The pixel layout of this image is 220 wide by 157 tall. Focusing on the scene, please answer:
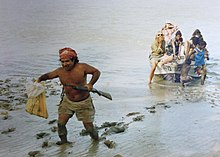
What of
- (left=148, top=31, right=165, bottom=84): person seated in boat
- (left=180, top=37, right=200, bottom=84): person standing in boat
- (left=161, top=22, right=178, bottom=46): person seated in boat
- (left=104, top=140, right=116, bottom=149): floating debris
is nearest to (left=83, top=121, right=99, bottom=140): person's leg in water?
(left=104, top=140, right=116, bottom=149): floating debris

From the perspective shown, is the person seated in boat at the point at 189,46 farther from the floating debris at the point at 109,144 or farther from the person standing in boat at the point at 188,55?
the floating debris at the point at 109,144

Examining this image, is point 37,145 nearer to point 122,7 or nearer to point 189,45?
point 189,45

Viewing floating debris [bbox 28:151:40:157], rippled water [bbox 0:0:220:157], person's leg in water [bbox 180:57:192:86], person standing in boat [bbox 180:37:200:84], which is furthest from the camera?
person standing in boat [bbox 180:37:200:84]

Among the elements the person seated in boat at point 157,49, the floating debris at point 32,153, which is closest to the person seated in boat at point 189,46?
the person seated in boat at point 157,49

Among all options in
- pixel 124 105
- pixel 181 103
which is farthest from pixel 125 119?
pixel 181 103

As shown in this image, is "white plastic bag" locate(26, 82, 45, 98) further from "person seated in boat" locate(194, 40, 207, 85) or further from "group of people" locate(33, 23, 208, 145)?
"person seated in boat" locate(194, 40, 207, 85)

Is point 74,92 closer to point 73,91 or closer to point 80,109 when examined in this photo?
point 73,91

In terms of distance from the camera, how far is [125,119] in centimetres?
423

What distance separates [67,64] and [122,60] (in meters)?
5.78

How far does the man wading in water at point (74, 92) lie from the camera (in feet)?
10.6

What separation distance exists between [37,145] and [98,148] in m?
0.52

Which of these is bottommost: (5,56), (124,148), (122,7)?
(124,148)

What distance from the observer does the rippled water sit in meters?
3.49

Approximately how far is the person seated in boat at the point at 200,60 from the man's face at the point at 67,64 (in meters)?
3.89
